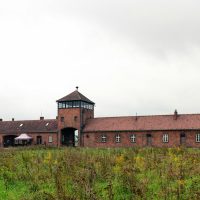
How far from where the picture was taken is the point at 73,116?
53.2 meters

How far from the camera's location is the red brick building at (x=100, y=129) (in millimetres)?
46344

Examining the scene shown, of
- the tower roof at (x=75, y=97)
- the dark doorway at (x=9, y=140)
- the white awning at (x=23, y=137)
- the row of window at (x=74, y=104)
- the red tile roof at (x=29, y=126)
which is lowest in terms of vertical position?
the dark doorway at (x=9, y=140)

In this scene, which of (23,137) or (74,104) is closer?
(74,104)

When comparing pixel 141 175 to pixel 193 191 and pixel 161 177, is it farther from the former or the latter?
pixel 193 191

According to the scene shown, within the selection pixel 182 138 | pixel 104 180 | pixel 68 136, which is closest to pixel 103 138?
pixel 68 136

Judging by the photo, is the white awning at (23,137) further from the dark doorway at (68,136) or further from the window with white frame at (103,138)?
the window with white frame at (103,138)

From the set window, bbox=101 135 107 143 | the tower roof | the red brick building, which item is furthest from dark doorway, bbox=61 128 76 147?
window, bbox=101 135 107 143

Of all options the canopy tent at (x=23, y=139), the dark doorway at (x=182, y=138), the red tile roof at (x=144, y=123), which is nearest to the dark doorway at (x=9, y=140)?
the canopy tent at (x=23, y=139)

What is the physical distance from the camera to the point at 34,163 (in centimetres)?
1573

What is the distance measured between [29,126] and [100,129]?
557 inches

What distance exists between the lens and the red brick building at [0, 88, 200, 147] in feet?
152

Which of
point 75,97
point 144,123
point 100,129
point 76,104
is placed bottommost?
point 100,129

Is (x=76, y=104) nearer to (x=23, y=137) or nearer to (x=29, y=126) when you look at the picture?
(x=23, y=137)

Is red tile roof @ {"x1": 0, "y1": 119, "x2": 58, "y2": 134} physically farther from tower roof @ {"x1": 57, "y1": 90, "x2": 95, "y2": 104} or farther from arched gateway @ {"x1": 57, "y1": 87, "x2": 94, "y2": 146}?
tower roof @ {"x1": 57, "y1": 90, "x2": 95, "y2": 104}
